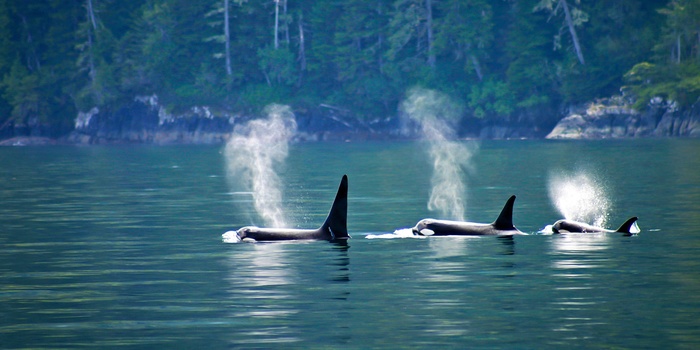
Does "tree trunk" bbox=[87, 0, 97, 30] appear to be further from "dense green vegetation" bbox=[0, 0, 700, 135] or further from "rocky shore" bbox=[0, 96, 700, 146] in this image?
"rocky shore" bbox=[0, 96, 700, 146]

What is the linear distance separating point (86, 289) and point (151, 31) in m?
137

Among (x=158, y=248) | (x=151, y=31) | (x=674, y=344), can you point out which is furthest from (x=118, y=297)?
(x=151, y=31)

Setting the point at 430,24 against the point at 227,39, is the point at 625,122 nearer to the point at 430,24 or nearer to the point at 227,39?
the point at 430,24

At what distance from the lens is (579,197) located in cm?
4466

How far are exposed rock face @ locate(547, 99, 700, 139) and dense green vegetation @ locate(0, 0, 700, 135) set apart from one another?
4.57 m

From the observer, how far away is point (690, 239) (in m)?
28.5

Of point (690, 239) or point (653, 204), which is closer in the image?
point (690, 239)

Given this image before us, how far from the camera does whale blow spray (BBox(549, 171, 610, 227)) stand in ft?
119

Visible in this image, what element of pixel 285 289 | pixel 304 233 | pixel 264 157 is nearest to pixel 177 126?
pixel 264 157

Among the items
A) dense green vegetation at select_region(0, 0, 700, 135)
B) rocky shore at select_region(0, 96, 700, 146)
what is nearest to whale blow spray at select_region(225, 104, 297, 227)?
rocky shore at select_region(0, 96, 700, 146)

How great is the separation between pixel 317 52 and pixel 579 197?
10997cm

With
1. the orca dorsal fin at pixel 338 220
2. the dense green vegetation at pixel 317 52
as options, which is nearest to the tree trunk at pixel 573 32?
the dense green vegetation at pixel 317 52

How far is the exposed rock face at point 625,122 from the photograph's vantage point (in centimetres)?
12094

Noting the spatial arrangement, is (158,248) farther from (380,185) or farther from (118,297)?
(380,185)
